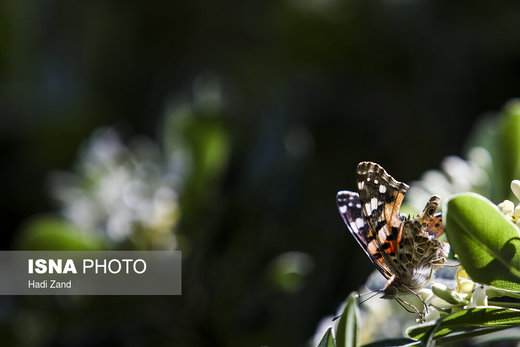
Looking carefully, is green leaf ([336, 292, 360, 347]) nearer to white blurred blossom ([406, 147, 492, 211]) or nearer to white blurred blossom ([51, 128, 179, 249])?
white blurred blossom ([406, 147, 492, 211])

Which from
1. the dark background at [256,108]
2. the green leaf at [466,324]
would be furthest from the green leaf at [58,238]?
the green leaf at [466,324]

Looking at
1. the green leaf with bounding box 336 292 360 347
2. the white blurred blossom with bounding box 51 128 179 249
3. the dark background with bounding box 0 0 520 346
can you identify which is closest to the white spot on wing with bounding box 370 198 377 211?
the green leaf with bounding box 336 292 360 347

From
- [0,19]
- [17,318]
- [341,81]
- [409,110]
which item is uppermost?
[0,19]

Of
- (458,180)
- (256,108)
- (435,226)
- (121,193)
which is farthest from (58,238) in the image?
(435,226)

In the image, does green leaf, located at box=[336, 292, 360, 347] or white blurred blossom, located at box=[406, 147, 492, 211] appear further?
white blurred blossom, located at box=[406, 147, 492, 211]

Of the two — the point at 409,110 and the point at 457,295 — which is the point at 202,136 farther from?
the point at 409,110

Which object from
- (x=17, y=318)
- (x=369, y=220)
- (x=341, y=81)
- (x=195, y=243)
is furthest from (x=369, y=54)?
(x=369, y=220)
